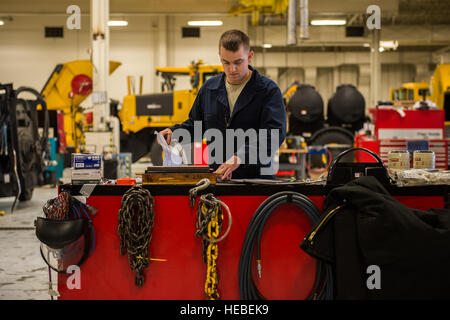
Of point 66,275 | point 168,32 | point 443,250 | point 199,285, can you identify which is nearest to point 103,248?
point 66,275

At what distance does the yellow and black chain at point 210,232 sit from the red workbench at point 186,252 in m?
0.06

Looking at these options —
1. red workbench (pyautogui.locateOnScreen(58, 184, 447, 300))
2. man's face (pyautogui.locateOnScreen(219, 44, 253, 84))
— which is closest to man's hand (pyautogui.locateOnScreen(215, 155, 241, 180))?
red workbench (pyautogui.locateOnScreen(58, 184, 447, 300))

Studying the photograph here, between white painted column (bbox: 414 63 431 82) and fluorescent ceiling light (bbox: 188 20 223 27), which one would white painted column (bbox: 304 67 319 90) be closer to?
white painted column (bbox: 414 63 431 82)

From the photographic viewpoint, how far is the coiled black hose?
6.52 feet

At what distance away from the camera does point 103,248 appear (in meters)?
2.13

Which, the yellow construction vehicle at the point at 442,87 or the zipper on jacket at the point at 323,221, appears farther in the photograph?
the yellow construction vehicle at the point at 442,87

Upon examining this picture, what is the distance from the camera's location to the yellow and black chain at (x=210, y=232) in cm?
198

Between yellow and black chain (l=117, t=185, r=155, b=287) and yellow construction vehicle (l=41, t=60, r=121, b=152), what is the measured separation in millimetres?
7865

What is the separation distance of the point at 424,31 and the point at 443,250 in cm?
1600

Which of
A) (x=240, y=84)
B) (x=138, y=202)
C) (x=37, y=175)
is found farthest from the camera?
(x=37, y=175)

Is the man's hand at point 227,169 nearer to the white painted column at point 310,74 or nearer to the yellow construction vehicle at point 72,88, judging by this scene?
the yellow construction vehicle at point 72,88

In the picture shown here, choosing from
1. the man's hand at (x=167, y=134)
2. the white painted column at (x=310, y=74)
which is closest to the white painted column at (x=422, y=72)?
the white painted column at (x=310, y=74)

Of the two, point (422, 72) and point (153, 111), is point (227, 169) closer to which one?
point (153, 111)
